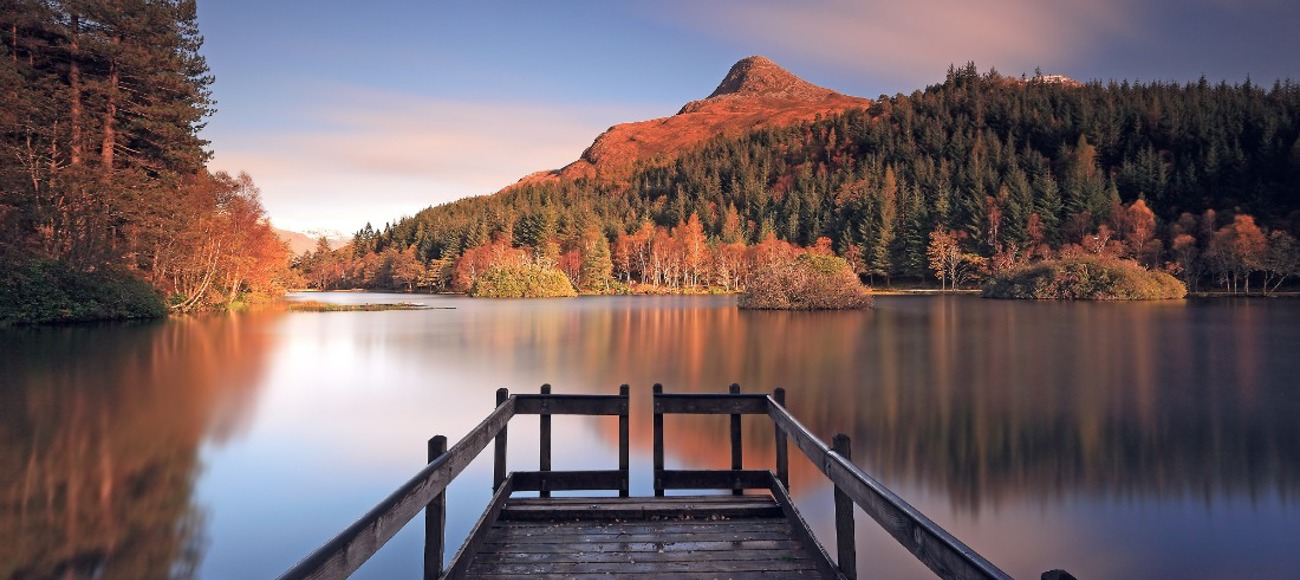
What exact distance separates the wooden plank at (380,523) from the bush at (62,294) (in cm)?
3092

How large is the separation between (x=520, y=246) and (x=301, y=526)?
99.8 metres

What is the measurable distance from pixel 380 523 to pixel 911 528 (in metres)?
2.27

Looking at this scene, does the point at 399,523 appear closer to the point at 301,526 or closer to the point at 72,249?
the point at 301,526

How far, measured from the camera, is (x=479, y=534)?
473 cm

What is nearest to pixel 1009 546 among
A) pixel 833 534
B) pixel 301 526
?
pixel 833 534

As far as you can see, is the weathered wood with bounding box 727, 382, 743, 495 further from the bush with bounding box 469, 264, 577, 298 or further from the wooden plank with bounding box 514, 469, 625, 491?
the bush with bounding box 469, 264, 577, 298

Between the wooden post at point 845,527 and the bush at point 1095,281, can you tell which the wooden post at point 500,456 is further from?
the bush at point 1095,281

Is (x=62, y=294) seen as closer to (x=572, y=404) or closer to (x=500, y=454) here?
(x=500, y=454)

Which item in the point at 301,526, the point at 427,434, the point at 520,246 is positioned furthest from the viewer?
the point at 520,246

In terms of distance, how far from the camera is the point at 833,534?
263 inches

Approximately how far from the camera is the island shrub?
137 ft

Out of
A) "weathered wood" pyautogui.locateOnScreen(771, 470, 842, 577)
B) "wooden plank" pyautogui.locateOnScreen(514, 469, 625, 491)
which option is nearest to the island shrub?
"wooden plank" pyautogui.locateOnScreen(514, 469, 625, 491)

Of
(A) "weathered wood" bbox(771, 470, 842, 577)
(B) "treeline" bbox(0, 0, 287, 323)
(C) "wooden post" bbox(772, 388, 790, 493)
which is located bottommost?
(A) "weathered wood" bbox(771, 470, 842, 577)

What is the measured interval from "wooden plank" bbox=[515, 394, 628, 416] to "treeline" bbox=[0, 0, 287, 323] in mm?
28930
